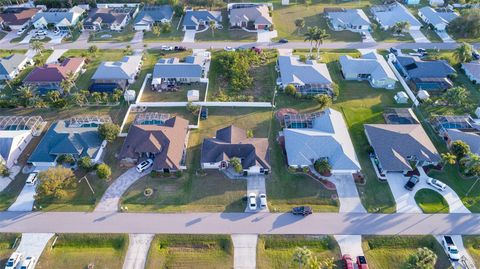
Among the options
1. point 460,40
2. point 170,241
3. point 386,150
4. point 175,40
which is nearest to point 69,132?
point 170,241

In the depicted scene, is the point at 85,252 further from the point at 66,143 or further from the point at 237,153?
the point at 237,153

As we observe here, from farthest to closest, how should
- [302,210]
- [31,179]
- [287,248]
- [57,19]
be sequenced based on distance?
1. [57,19]
2. [31,179]
3. [302,210]
4. [287,248]

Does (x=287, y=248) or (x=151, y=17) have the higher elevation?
(x=151, y=17)

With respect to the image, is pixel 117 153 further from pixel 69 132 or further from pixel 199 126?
pixel 199 126

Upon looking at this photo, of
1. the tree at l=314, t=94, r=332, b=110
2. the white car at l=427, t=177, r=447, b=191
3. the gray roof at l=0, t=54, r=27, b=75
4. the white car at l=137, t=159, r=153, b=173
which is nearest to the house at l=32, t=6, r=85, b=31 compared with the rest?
the gray roof at l=0, t=54, r=27, b=75

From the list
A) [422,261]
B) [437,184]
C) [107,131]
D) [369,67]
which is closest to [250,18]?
[369,67]

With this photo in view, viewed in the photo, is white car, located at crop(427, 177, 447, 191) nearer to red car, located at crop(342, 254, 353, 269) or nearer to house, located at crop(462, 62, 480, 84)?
red car, located at crop(342, 254, 353, 269)
